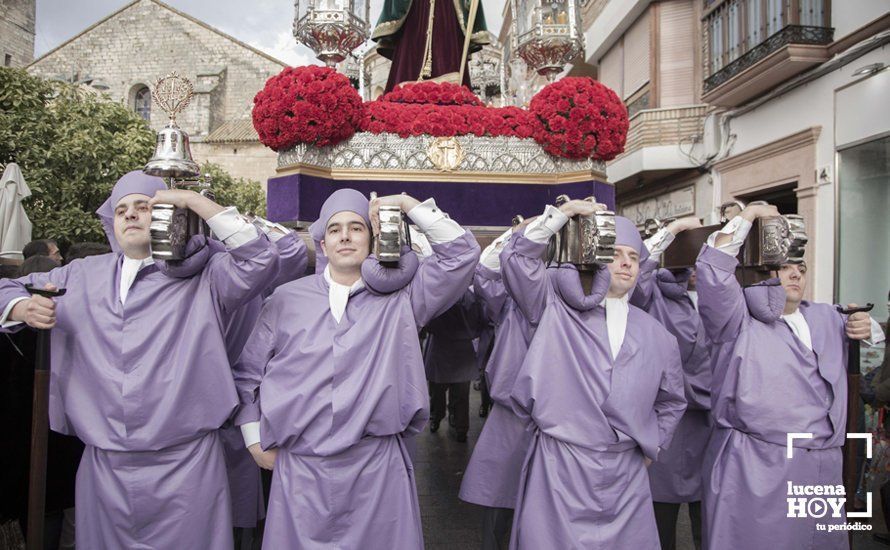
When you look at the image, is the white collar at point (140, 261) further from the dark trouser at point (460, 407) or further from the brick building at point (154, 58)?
the brick building at point (154, 58)

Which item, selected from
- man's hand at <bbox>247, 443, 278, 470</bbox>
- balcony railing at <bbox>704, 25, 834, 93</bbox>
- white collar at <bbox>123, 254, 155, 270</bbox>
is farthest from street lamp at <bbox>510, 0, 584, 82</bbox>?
balcony railing at <bbox>704, 25, 834, 93</bbox>

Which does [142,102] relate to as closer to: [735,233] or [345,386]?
[345,386]

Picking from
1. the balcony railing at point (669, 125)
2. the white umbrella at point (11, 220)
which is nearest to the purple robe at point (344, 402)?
the white umbrella at point (11, 220)

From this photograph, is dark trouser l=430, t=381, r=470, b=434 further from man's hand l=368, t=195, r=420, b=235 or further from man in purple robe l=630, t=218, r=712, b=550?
man's hand l=368, t=195, r=420, b=235

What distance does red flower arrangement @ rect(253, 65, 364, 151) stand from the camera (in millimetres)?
4285

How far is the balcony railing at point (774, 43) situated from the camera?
30.4 feet

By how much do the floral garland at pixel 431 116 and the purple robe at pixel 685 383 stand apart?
3.74 feet

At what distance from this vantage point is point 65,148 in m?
11.7

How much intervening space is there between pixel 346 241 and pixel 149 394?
1003mm

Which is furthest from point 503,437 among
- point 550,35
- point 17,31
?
point 17,31

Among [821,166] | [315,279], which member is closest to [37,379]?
[315,279]

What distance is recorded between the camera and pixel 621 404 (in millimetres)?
2836

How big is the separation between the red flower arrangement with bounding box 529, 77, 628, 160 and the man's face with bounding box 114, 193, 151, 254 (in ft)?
9.35

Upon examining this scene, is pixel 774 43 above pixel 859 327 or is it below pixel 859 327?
above
